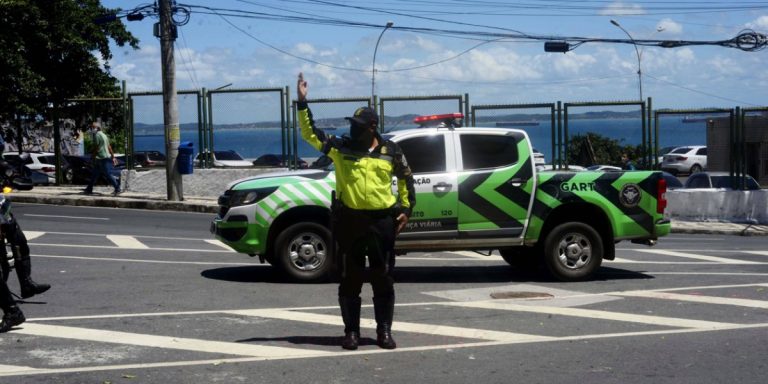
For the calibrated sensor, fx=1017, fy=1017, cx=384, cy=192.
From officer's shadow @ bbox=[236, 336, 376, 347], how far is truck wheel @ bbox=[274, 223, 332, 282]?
3.14 m

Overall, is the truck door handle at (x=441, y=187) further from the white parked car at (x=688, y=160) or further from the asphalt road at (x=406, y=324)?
the white parked car at (x=688, y=160)

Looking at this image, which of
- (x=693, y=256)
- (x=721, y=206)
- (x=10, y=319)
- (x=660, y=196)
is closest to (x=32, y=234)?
(x=10, y=319)

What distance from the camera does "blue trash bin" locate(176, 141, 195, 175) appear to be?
22.9 metres

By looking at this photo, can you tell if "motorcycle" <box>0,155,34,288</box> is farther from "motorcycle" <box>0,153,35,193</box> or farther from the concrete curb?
the concrete curb

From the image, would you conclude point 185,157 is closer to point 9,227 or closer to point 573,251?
point 573,251

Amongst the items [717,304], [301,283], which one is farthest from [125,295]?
[717,304]

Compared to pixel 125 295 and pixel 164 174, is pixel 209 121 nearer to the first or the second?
pixel 164 174

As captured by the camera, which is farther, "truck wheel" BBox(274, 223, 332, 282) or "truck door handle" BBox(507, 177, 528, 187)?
"truck door handle" BBox(507, 177, 528, 187)

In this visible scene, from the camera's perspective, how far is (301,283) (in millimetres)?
11359

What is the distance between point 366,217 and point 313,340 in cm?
119

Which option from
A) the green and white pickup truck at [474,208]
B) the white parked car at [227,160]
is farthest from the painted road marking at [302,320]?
the white parked car at [227,160]

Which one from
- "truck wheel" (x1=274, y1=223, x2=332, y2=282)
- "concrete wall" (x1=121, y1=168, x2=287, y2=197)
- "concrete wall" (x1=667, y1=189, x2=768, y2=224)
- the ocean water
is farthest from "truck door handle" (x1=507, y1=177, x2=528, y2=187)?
"concrete wall" (x1=121, y1=168, x2=287, y2=197)

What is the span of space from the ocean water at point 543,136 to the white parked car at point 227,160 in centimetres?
29

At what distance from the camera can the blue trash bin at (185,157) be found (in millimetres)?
22906
